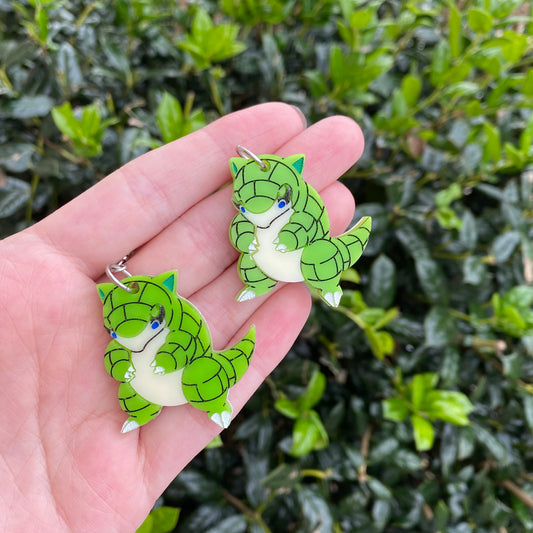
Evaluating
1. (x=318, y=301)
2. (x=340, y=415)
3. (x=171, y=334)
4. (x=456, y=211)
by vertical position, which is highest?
(x=171, y=334)

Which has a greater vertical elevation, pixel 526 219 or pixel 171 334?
pixel 171 334

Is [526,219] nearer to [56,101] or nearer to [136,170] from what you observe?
[136,170]

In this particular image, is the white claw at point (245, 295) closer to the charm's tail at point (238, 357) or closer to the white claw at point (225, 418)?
the charm's tail at point (238, 357)

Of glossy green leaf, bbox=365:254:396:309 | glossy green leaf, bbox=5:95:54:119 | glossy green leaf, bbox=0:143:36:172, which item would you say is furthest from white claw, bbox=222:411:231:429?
glossy green leaf, bbox=5:95:54:119

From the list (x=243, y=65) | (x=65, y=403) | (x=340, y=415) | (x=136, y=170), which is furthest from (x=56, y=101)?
(x=340, y=415)

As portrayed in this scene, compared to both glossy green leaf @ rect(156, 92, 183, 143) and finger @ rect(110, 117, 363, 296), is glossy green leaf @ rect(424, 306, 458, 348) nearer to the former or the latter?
finger @ rect(110, 117, 363, 296)

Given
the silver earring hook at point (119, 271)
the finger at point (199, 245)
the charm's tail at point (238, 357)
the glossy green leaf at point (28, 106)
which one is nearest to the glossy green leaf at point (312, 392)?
the charm's tail at point (238, 357)
